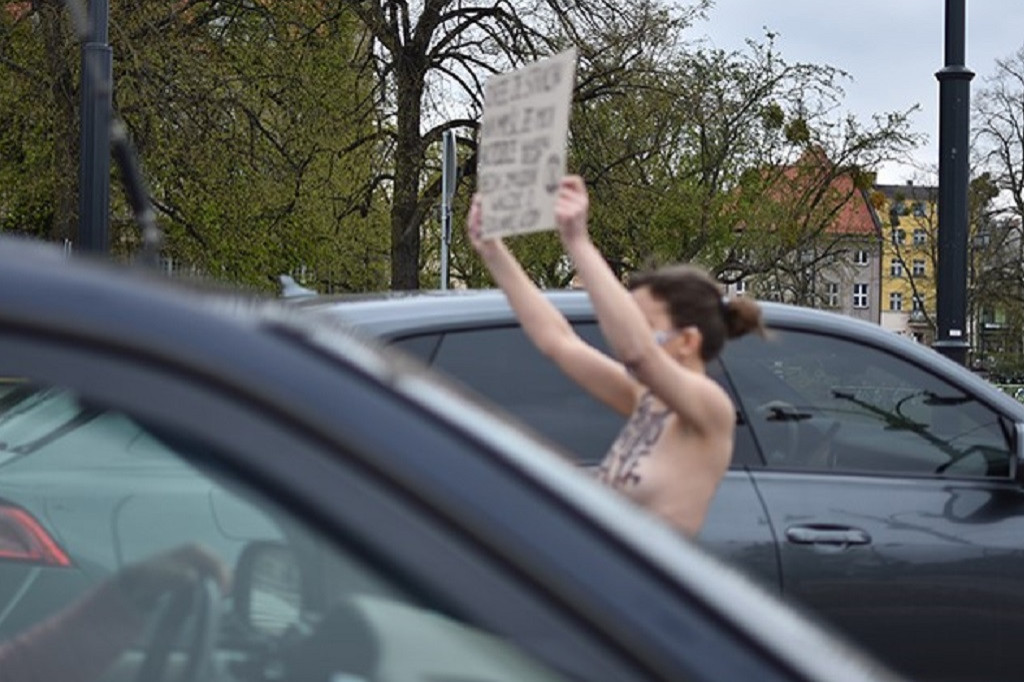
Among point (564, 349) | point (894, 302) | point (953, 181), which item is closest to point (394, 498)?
point (564, 349)

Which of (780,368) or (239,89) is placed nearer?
(780,368)

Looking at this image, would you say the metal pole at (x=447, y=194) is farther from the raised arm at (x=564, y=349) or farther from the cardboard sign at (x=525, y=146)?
the cardboard sign at (x=525, y=146)

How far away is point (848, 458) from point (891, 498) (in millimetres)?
162

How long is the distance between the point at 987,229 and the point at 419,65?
37.1 m

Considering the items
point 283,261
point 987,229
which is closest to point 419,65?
point 283,261

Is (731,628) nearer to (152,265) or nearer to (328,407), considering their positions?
Result: (328,407)

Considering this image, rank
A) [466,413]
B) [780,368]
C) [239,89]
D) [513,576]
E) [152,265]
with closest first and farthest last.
A: [513,576] → [466,413] → [152,265] → [780,368] → [239,89]

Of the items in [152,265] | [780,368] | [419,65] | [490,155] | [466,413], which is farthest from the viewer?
[419,65]

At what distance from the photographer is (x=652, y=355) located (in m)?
3.04

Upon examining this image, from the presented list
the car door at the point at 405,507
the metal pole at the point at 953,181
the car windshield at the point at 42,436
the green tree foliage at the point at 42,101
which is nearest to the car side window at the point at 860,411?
the car windshield at the point at 42,436

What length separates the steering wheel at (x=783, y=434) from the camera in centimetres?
453

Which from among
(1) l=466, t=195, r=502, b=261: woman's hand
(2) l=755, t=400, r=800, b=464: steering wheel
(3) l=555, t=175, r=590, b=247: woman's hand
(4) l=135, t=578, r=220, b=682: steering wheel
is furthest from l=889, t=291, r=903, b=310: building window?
(4) l=135, t=578, r=220, b=682: steering wheel

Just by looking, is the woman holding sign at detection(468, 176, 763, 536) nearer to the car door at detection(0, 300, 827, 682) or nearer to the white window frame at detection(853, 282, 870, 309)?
the car door at detection(0, 300, 827, 682)

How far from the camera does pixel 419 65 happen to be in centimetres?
2253
